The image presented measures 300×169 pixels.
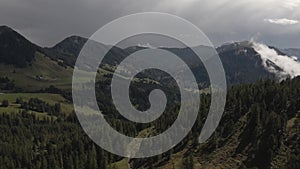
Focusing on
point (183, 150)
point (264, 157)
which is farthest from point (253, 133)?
point (183, 150)

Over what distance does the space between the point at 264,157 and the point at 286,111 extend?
124ft

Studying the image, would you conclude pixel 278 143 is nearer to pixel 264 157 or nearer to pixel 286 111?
pixel 264 157

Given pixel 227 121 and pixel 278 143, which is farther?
pixel 227 121

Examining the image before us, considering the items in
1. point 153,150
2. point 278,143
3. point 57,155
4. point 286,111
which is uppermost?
point 286,111

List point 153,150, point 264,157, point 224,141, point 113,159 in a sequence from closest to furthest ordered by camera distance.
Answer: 1. point 264,157
2. point 224,141
3. point 153,150
4. point 113,159

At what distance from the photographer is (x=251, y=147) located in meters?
150

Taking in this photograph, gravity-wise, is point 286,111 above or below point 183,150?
above

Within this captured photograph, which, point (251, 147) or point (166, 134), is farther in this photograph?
point (166, 134)

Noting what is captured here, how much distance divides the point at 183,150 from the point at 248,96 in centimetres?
4720

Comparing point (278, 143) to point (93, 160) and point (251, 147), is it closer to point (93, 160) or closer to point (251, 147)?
point (251, 147)

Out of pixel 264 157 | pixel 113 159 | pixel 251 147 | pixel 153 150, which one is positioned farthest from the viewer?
pixel 113 159

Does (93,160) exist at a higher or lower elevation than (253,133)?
lower

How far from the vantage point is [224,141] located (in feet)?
534

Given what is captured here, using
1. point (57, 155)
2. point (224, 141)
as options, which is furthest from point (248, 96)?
point (57, 155)
